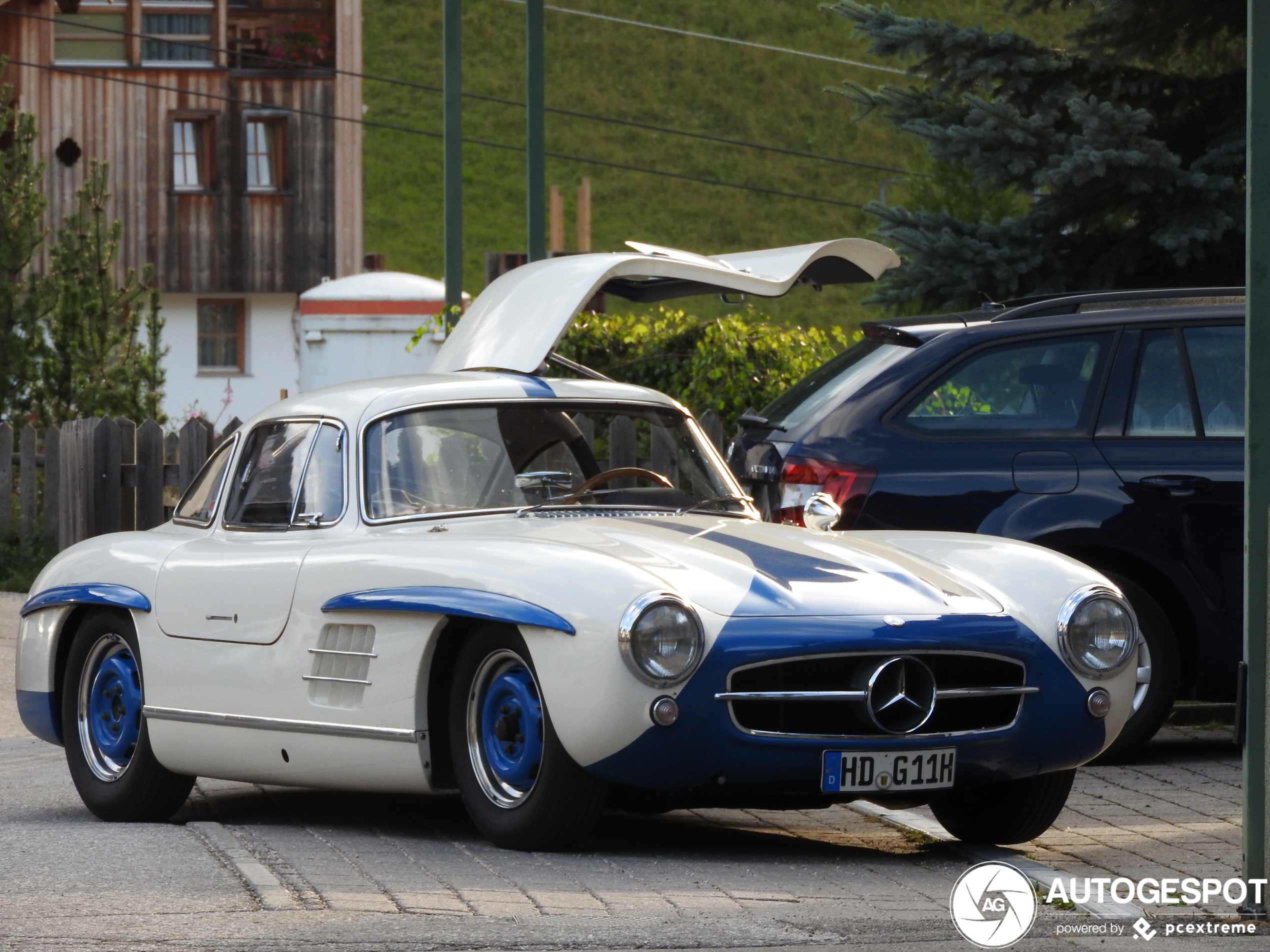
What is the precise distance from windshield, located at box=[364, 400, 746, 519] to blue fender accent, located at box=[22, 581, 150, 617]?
3.40 ft

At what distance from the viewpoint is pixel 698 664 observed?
5824 millimetres

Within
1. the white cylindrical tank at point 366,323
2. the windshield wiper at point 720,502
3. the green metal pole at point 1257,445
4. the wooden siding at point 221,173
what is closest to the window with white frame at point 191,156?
the wooden siding at point 221,173

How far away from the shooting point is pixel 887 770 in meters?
6.00

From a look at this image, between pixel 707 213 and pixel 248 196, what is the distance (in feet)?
151

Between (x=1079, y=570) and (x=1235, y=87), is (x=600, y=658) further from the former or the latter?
(x=1235, y=87)

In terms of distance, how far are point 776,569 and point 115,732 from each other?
2810 mm

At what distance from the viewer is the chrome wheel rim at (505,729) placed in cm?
611

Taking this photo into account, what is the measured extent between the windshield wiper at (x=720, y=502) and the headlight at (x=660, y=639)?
1470 millimetres

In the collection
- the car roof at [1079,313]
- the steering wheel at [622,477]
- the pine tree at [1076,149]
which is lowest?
the steering wheel at [622,477]

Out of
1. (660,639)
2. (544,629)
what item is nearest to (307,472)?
(544,629)

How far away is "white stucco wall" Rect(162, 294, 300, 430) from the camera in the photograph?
123 ft

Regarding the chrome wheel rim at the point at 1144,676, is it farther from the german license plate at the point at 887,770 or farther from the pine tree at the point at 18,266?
the pine tree at the point at 18,266

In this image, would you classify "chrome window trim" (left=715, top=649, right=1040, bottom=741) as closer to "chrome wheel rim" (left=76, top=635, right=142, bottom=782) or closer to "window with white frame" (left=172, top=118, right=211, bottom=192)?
"chrome wheel rim" (left=76, top=635, right=142, bottom=782)

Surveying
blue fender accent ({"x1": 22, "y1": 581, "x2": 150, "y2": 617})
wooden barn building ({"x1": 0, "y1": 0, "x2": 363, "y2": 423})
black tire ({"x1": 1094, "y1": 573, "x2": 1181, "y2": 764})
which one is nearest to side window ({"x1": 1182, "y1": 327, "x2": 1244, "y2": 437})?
black tire ({"x1": 1094, "y1": 573, "x2": 1181, "y2": 764})
